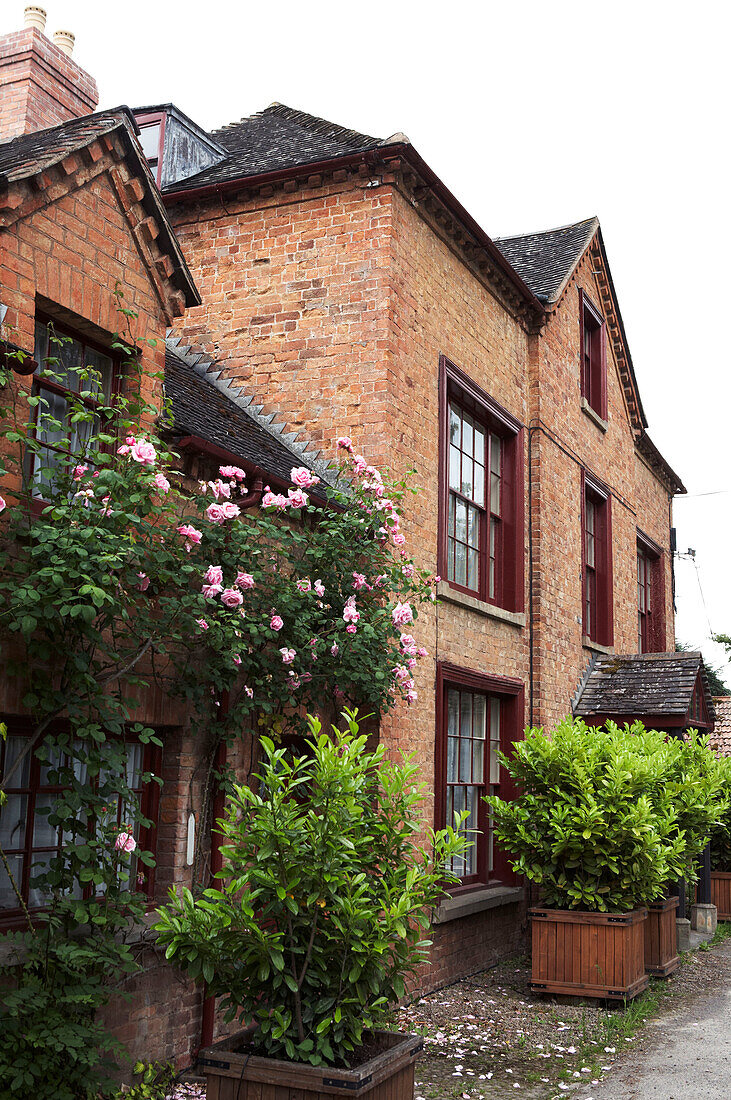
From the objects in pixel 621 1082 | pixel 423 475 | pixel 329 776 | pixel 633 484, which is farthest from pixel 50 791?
pixel 633 484

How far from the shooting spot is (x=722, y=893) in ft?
50.5

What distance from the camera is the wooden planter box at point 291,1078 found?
478 centimetres

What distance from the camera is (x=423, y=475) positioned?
33.8 ft

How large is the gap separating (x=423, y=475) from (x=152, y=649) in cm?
431

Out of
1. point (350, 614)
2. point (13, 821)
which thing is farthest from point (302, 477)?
point (13, 821)

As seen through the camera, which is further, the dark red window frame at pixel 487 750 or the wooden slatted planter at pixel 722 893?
the wooden slatted planter at pixel 722 893

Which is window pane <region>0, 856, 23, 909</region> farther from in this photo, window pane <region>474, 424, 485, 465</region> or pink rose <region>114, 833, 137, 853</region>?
window pane <region>474, 424, 485, 465</region>

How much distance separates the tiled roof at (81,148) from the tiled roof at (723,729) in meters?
13.9

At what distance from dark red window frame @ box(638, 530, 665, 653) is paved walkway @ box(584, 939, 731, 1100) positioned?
1036 cm

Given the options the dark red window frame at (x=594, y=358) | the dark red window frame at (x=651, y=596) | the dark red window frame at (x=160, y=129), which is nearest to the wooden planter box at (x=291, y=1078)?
the dark red window frame at (x=160, y=129)

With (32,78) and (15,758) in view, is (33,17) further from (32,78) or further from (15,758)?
(15,758)

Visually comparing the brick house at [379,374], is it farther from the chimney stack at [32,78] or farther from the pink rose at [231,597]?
the pink rose at [231,597]

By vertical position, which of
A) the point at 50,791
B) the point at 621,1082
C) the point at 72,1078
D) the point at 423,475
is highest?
the point at 423,475

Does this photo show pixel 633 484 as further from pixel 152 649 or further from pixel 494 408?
pixel 152 649
